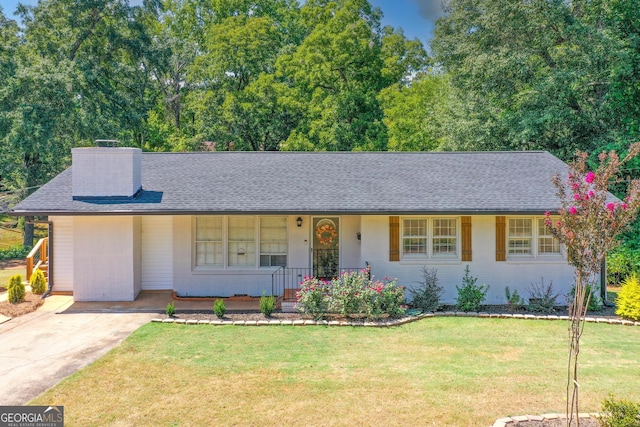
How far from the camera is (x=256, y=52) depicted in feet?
96.5

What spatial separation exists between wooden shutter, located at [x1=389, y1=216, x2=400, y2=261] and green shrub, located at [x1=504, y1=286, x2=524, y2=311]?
2889 mm

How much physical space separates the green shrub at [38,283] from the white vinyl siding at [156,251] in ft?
8.82

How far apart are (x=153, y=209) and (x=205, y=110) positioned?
17.6 meters

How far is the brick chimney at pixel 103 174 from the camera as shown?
12742 millimetres

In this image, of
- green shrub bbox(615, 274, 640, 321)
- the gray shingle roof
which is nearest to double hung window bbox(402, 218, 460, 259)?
the gray shingle roof

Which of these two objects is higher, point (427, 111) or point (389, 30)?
point (389, 30)

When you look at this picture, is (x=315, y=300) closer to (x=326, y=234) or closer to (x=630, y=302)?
(x=326, y=234)

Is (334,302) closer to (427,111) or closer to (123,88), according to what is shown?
(427,111)

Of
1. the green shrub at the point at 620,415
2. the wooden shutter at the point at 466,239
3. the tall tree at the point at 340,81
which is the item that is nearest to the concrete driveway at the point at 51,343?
the green shrub at the point at 620,415

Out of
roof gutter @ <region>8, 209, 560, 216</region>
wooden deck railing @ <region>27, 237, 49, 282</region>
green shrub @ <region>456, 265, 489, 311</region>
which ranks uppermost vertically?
roof gutter @ <region>8, 209, 560, 216</region>

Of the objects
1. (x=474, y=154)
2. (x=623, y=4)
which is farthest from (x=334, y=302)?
(x=623, y=4)

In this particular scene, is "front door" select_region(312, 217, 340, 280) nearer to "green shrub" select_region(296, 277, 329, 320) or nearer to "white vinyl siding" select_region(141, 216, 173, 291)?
"green shrub" select_region(296, 277, 329, 320)

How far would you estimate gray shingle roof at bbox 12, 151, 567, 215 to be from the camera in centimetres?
1198

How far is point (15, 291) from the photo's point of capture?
40.1 ft
